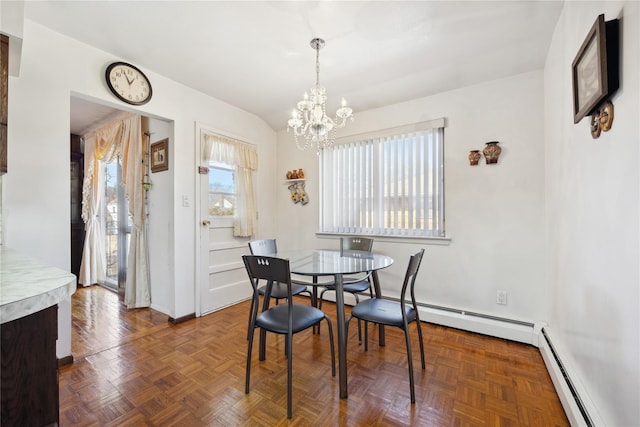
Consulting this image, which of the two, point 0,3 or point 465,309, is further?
point 465,309

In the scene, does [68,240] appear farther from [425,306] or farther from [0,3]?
[425,306]

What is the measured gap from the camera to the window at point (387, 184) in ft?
9.28

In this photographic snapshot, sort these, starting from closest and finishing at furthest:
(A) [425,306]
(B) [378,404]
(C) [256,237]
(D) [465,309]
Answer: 1. (B) [378,404]
2. (D) [465,309]
3. (A) [425,306]
4. (C) [256,237]

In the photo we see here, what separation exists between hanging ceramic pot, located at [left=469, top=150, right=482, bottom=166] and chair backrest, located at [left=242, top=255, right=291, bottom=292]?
2.10 m

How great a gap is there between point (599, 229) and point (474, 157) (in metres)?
1.45

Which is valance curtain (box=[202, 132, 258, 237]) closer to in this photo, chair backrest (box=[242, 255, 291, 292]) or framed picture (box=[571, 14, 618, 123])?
chair backrest (box=[242, 255, 291, 292])

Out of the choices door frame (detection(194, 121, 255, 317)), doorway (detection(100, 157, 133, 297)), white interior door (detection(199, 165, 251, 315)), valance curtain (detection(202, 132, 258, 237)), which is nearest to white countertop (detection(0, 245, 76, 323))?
door frame (detection(194, 121, 255, 317))

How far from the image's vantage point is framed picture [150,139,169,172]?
2.94m

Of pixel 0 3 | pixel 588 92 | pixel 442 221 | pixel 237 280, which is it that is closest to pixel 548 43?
pixel 588 92

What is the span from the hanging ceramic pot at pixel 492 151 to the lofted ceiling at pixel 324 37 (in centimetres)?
62

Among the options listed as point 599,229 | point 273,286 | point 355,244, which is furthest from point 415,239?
point 599,229

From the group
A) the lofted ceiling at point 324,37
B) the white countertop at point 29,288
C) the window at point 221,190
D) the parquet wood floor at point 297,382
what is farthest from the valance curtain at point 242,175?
the white countertop at point 29,288

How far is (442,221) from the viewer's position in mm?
2777

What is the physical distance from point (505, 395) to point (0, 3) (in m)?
3.54
